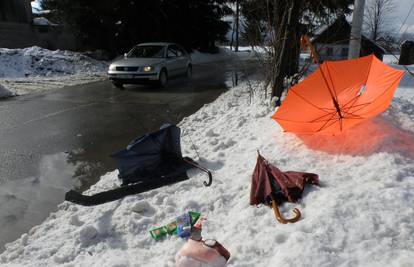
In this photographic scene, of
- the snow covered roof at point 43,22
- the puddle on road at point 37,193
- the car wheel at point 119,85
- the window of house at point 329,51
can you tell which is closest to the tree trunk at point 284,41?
the puddle on road at point 37,193

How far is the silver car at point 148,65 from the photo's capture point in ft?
40.9

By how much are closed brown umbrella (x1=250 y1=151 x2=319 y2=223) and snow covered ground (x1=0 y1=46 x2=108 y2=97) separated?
478 inches

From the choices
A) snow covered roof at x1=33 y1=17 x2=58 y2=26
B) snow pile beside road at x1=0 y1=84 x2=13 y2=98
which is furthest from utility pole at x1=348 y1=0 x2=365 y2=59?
snow covered roof at x1=33 y1=17 x2=58 y2=26

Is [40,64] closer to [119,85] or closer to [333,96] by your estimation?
[119,85]

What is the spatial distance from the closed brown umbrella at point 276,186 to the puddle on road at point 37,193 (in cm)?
249

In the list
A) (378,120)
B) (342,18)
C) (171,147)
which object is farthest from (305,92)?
(342,18)

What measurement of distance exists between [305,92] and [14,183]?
4.20m

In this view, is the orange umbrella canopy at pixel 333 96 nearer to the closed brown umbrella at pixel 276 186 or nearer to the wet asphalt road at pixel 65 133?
the closed brown umbrella at pixel 276 186

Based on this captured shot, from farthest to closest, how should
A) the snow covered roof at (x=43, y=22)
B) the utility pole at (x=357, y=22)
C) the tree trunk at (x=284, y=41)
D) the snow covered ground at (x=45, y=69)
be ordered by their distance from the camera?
the snow covered roof at (x=43, y=22) < the snow covered ground at (x=45, y=69) < the utility pole at (x=357, y=22) < the tree trunk at (x=284, y=41)

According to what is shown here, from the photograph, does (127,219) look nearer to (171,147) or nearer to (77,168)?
(171,147)

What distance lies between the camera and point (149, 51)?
13828 millimetres

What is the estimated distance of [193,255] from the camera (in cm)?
253

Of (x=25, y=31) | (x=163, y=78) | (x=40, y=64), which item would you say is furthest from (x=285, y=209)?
(x=25, y=31)

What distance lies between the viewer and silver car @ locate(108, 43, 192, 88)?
490 inches
